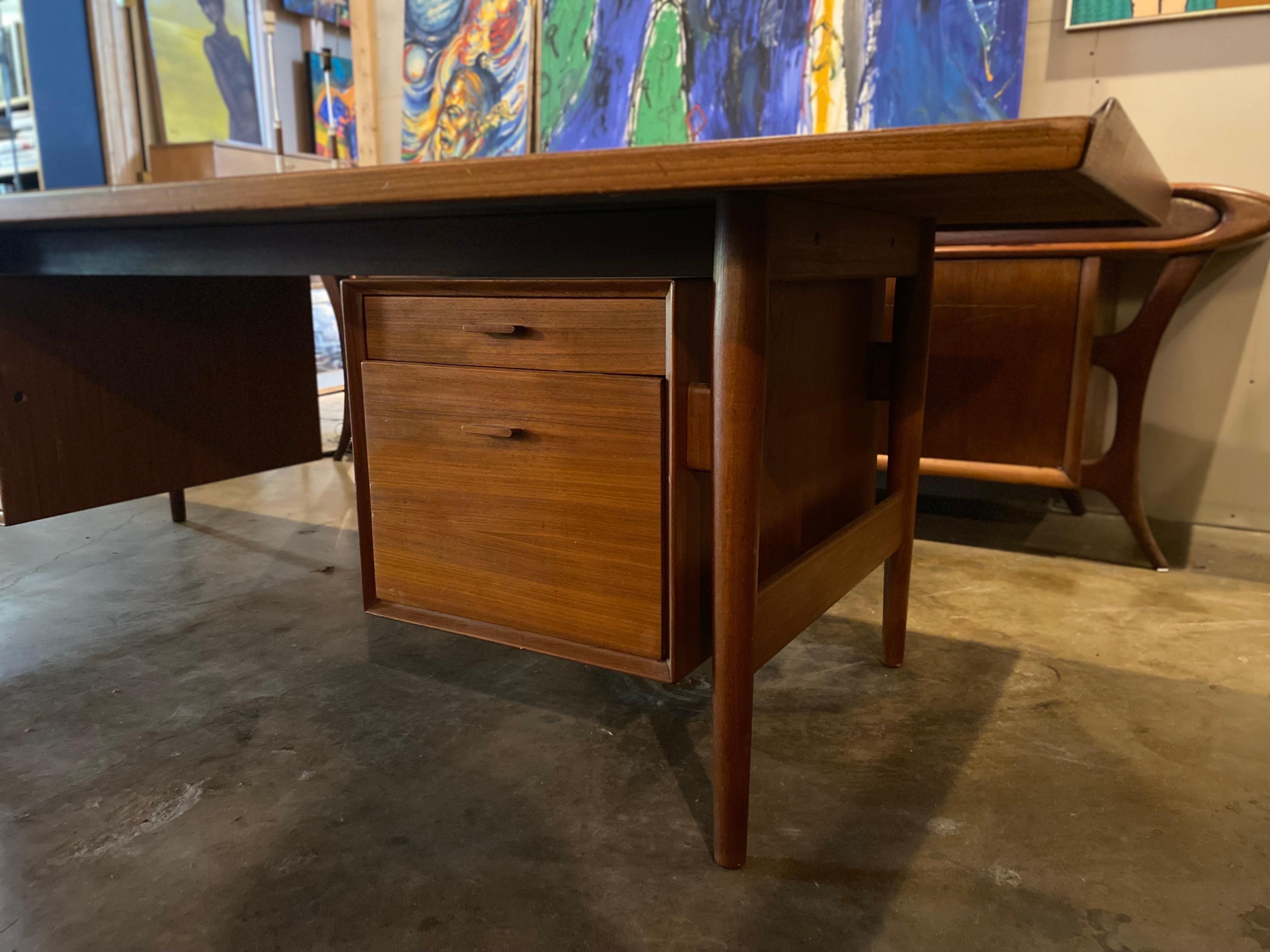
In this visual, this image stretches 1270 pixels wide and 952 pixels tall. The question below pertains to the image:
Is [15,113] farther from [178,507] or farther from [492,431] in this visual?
[492,431]

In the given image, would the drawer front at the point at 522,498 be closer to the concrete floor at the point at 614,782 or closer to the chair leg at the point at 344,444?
the concrete floor at the point at 614,782

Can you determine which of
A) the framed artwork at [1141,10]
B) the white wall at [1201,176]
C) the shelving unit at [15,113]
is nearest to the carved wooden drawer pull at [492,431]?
the white wall at [1201,176]

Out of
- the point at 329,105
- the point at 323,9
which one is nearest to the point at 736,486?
the point at 329,105

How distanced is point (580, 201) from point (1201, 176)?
196cm

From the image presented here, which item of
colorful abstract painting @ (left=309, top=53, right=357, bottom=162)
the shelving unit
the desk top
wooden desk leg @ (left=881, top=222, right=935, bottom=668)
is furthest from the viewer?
colorful abstract painting @ (left=309, top=53, right=357, bottom=162)

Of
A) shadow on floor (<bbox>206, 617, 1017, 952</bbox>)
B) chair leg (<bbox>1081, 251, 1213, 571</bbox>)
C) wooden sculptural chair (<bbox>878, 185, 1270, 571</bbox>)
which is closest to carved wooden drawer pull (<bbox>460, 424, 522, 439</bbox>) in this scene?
shadow on floor (<bbox>206, 617, 1017, 952</bbox>)

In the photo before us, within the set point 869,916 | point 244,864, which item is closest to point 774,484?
point 869,916

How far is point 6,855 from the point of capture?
1028 millimetres

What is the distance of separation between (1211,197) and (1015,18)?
27.7 inches

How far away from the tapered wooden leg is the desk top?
1.23 m

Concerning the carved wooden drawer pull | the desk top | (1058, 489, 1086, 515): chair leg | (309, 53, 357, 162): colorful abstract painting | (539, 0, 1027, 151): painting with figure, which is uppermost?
(309, 53, 357, 162): colorful abstract painting

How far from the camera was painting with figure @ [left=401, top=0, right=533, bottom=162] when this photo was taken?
3.05m

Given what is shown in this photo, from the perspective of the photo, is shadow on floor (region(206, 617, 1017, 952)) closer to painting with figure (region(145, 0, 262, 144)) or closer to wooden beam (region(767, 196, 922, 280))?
wooden beam (region(767, 196, 922, 280))

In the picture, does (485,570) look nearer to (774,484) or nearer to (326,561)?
(774,484)
